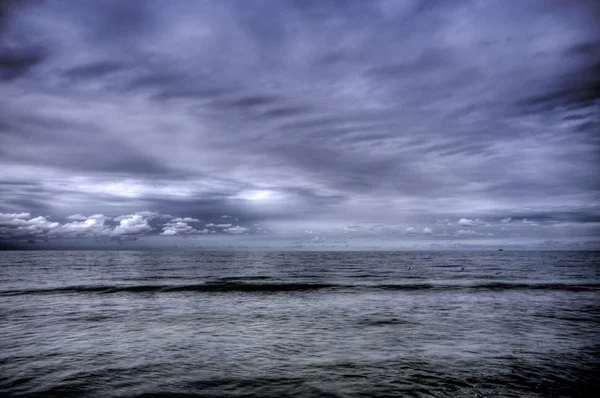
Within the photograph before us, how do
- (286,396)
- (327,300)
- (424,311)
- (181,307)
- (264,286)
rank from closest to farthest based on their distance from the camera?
1. (286,396)
2. (424,311)
3. (181,307)
4. (327,300)
5. (264,286)

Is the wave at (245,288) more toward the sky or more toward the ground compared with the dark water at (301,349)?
more toward the ground

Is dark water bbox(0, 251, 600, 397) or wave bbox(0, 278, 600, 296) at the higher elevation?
dark water bbox(0, 251, 600, 397)

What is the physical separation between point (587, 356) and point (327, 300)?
769 inches

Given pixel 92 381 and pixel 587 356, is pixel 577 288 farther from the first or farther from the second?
pixel 92 381

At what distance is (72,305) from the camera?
27.9 meters

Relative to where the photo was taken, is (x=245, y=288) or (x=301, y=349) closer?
(x=301, y=349)

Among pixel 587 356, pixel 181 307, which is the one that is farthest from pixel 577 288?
pixel 181 307

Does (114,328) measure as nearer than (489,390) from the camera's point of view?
No

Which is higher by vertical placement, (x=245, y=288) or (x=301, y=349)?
(x=301, y=349)

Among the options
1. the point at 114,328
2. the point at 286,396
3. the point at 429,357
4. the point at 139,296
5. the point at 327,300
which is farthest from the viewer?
the point at 139,296

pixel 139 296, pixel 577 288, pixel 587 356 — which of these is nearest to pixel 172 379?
pixel 587 356

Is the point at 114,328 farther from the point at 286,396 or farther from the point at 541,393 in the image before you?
the point at 541,393

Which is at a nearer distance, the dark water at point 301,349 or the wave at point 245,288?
the dark water at point 301,349

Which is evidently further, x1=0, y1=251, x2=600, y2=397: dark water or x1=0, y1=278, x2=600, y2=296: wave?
x1=0, y1=278, x2=600, y2=296: wave
